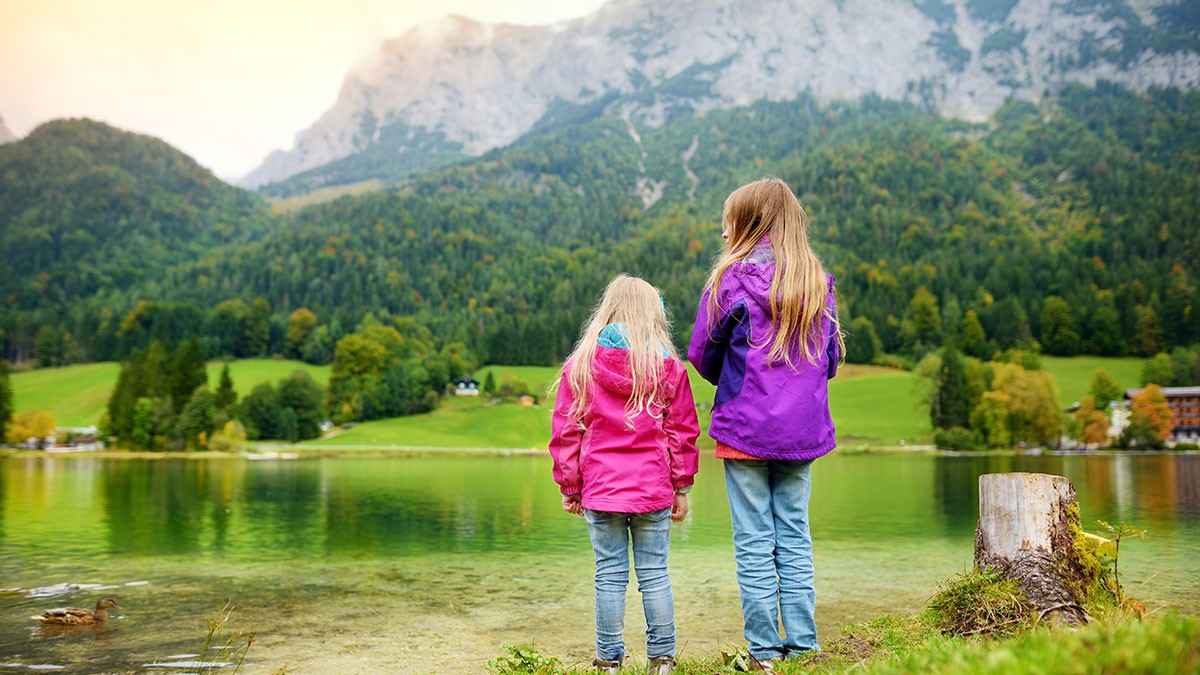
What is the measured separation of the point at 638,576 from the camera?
5.55m

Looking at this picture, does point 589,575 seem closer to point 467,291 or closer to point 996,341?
point 996,341

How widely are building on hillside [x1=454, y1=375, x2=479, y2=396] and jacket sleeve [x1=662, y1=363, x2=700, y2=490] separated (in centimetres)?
11081

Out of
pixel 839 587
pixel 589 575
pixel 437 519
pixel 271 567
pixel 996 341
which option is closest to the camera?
pixel 839 587

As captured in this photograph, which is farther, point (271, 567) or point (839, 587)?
point (271, 567)

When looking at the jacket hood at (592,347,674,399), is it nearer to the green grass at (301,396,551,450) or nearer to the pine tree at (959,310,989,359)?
the green grass at (301,396,551,450)

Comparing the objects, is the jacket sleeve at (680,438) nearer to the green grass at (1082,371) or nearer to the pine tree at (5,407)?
the green grass at (1082,371)

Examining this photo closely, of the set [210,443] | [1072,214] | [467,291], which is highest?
[1072,214]

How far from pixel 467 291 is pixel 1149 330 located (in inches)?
4925

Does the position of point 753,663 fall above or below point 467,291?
below

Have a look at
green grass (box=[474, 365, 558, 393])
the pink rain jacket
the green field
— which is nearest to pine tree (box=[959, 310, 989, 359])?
green grass (box=[474, 365, 558, 393])

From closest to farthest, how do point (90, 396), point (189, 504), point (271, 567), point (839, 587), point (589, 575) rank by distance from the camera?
point (839, 587), point (589, 575), point (271, 567), point (189, 504), point (90, 396)

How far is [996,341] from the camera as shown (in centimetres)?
11744

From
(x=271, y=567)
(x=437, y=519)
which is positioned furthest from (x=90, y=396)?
(x=271, y=567)

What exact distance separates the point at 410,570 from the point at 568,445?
9.84 meters
